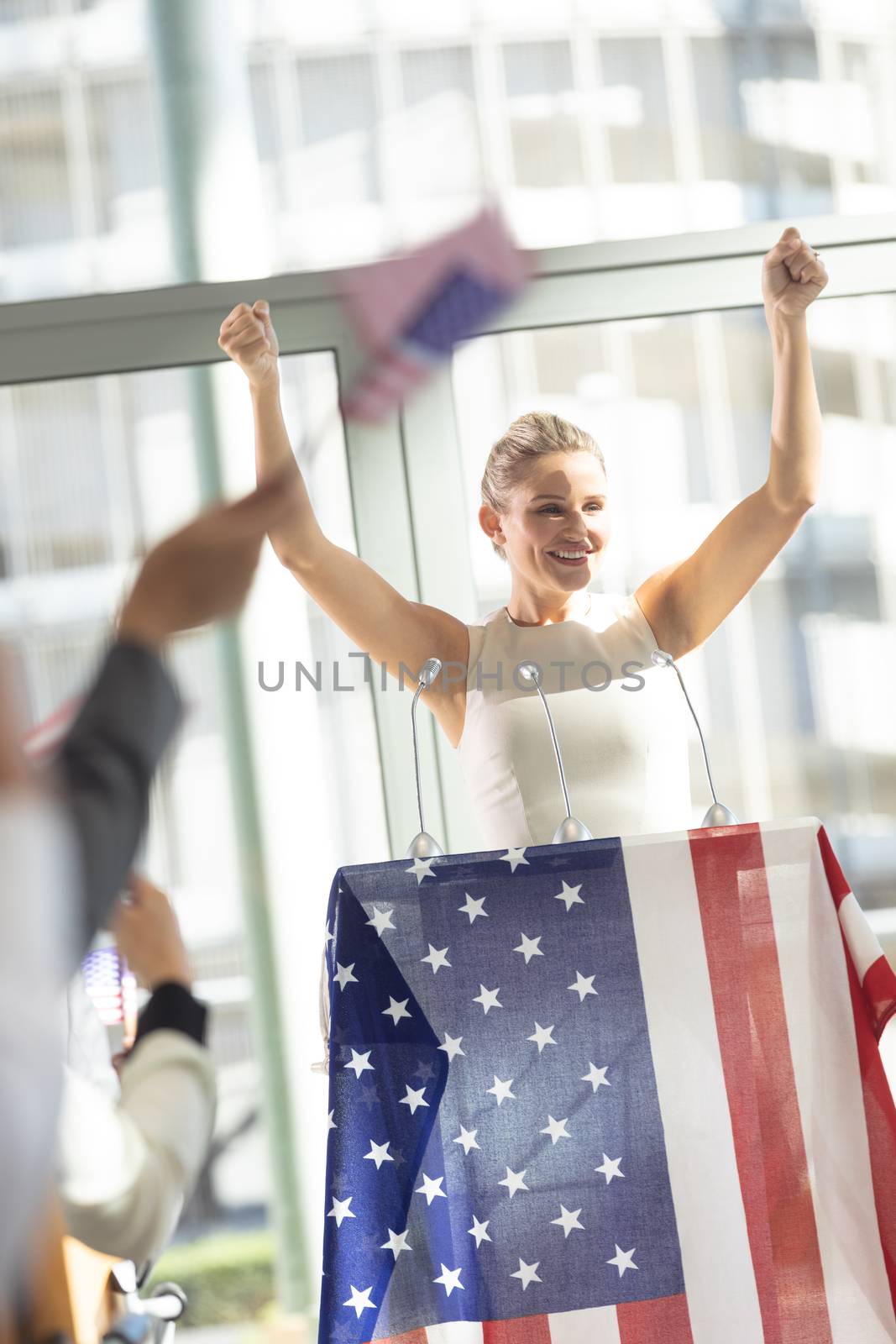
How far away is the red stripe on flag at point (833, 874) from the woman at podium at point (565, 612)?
0.29m

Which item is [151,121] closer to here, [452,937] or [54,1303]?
[452,937]

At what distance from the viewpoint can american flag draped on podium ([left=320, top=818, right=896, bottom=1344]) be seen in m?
1.24

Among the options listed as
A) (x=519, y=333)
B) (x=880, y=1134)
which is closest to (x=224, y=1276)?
(x=880, y=1134)

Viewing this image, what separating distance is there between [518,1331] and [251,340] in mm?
1165

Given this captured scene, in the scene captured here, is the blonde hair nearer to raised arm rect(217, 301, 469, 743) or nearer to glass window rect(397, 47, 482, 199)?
raised arm rect(217, 301, 469, 743)

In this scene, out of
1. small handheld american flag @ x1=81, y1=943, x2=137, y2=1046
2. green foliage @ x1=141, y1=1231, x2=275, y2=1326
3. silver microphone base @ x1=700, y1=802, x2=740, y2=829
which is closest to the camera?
small handheld american flag @ x1=81, y1=943, x2=137, y2=1046

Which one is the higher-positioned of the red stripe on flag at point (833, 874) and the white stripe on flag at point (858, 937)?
the red stripe on flag at point (833, 874)

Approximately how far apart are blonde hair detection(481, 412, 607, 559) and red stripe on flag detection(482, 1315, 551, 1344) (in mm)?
971

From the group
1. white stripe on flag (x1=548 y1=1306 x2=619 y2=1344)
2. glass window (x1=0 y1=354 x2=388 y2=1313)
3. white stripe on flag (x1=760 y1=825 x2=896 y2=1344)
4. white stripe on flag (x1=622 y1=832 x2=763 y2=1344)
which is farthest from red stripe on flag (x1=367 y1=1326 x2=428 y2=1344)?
glass window (x1=0 y1=354 x2=388 y2=1313)

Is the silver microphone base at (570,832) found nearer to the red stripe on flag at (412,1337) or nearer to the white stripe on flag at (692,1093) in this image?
the white stripe on flag at (692,1093)

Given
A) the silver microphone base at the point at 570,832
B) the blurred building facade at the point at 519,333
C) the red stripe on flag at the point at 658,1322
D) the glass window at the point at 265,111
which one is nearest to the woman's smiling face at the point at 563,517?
the blurred building facade at the point at 519,333

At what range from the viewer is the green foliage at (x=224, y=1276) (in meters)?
1.84

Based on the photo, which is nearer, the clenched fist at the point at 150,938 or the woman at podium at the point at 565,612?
the clenched fist at the point at 150,938

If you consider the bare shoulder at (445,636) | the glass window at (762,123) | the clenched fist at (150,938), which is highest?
the glass window at (762,123)
